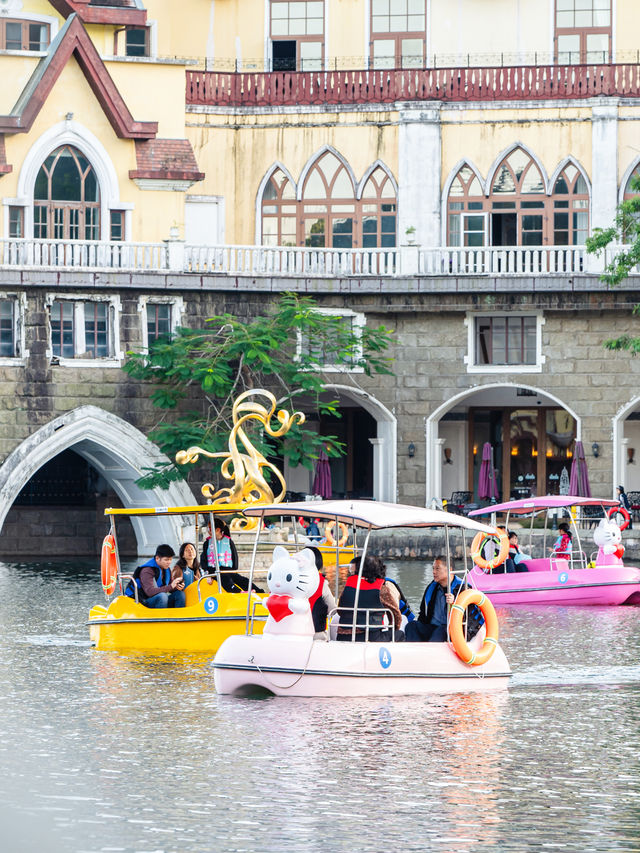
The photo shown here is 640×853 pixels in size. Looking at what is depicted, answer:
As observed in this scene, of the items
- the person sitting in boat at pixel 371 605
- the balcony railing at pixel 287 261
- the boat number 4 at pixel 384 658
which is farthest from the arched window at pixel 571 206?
the boat number 4 at pixel 384 658

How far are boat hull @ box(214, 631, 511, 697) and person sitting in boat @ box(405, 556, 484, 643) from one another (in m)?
0.49

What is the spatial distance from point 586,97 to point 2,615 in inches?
977

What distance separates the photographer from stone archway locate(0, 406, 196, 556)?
1752 inches

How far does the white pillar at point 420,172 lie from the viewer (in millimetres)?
49625

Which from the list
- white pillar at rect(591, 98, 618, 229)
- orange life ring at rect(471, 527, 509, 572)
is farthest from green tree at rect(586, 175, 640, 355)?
orange life ring at rect(471, 527, 509, 572)

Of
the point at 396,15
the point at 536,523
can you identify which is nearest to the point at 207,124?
the point at 396,15

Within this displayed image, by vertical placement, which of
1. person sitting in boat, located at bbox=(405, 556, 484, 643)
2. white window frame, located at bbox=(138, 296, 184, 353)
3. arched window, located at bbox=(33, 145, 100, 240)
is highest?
arched window, located at bbox=(33, 145, 100, 240)

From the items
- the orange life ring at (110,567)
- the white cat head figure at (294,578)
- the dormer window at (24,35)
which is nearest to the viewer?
the white cat head figure at (294,578)

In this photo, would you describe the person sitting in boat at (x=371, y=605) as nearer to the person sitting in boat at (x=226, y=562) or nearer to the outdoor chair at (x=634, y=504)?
the person sitting in boat at (x=226, y=562)

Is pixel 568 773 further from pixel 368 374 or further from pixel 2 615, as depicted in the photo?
pixel 368 374

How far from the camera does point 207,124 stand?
5091 cm

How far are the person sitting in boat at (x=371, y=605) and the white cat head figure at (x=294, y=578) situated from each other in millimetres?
954

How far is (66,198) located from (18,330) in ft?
14.0

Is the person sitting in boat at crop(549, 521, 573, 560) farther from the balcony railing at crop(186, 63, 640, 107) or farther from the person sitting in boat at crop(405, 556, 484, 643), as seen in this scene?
the balcony railing at crop(186, 63, 640, 107)
